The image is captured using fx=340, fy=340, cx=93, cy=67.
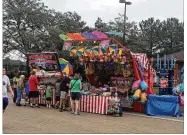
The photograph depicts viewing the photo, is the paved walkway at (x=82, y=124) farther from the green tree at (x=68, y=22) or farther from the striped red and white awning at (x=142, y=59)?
the green tree at (x=68, y=22)

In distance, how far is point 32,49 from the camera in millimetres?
33219

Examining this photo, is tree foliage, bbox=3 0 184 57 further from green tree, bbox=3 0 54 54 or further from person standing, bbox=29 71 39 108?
person standing, bbox=29 71 39 108

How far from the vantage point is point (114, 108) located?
38.9ft

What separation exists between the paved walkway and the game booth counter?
8.53 feet

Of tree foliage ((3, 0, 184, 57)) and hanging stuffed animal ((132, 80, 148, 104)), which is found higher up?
tree foliage ((3, 0, 184, 57))

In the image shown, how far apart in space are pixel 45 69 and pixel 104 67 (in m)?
Answer: 2.61

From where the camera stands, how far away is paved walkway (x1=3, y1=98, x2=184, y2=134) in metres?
8.73

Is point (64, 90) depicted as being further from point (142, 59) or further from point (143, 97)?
point (142, 59)

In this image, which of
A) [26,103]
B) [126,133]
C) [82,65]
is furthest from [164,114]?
[26,103]

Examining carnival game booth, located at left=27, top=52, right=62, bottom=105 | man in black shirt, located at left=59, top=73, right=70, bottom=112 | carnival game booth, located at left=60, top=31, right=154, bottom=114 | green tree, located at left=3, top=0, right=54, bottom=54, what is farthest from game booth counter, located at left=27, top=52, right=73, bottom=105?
green tree, located at left=3, top=0, right=54, bottom=54

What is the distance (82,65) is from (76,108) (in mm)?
4053

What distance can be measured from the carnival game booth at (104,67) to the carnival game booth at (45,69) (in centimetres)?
82

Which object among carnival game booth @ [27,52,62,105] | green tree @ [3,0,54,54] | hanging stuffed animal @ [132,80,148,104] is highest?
green tree @ [3,0,54,54]

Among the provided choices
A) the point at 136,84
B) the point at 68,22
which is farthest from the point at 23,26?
the point at 136,84
